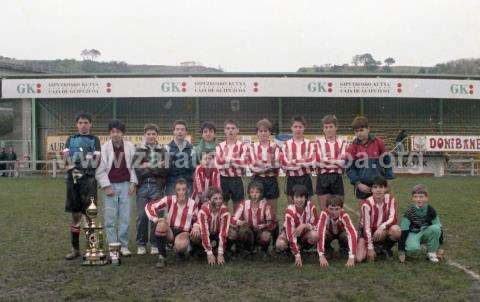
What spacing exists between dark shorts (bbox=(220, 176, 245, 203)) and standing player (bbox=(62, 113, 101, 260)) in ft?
4.98

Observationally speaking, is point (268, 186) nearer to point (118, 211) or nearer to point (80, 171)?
point (118, 211)

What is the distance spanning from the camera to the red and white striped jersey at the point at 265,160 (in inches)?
255

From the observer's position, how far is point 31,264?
5.95m

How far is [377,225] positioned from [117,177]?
117 inches

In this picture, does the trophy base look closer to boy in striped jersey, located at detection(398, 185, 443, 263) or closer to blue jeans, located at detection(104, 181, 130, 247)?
blue jeans, located at detection(104, 181, 130, 247)

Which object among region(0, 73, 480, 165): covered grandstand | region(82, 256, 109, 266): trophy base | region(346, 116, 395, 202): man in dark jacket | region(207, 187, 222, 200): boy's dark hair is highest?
region(0, 73, 480, 165): covered grandstand

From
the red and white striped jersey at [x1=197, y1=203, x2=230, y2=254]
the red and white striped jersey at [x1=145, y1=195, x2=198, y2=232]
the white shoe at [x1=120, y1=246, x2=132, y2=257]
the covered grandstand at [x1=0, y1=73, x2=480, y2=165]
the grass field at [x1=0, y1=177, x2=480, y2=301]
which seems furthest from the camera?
the covered grandstand at [x1=0, y1=73, x2=480, y2=165]

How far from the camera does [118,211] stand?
638 centimetres

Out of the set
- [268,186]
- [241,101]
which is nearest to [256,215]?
[268,186]

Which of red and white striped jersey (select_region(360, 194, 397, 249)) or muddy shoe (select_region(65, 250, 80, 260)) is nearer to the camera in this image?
red and white striped jersey (select_region(360, 194, 397, 249))

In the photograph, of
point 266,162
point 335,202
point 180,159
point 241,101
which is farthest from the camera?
point 241,101

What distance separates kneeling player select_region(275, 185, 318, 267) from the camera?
19.1ft

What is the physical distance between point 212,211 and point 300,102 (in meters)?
20.7

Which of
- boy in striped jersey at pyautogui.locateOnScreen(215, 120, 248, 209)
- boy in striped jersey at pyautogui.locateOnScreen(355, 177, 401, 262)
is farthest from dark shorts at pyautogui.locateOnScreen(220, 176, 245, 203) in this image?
boy in striped jersey at pyautogui.locateOnScreen(355, 177, 401, 262)
